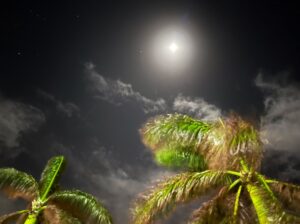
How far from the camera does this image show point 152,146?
1769 cm

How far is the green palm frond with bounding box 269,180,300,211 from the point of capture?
15156 mm

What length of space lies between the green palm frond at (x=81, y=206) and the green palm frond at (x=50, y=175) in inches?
35.5

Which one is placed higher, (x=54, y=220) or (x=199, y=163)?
(x=199, y=163)

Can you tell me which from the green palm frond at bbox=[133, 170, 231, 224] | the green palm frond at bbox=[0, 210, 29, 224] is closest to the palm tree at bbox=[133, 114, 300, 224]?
the green palm frond at bbox=[133, 170, 231, 224]

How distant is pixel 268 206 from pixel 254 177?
1.63 m

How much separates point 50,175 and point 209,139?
550 inches

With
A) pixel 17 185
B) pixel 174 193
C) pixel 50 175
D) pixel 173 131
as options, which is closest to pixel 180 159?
pixel 173 131

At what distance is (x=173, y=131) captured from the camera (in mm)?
17500

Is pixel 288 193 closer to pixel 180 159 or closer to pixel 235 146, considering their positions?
pixel 235 146

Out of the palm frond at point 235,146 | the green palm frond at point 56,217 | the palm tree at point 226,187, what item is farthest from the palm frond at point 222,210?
the green palm frond at point 56,217

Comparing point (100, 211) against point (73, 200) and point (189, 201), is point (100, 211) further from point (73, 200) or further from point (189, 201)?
point (189, 201)

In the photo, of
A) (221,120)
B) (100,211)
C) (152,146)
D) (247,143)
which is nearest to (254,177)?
(247,143)

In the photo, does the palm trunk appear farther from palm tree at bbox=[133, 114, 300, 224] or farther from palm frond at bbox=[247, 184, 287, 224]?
palm frond at bbox=[247, 184, 287, 224]

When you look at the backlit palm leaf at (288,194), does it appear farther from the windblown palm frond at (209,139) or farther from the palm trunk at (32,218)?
A: the palm trunk at (32,218)
